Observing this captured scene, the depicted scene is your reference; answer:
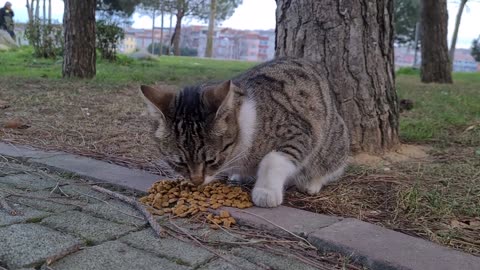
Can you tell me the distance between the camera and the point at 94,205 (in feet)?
7.34

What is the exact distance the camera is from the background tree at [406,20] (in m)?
25.5

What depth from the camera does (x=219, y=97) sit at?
223 cm

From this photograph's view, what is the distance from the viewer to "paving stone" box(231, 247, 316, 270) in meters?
1.74

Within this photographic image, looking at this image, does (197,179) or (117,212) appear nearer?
(117,212)

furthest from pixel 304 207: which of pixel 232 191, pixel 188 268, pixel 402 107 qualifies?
pixel 402 107

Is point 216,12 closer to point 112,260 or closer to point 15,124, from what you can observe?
point 15,124

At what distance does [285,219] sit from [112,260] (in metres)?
0.81

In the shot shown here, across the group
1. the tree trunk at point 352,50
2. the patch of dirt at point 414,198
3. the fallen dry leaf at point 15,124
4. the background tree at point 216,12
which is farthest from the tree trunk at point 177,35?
the patch of dirt at point 414,198

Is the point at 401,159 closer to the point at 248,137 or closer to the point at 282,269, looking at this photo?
the point at 248,137

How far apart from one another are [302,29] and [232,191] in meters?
1.55

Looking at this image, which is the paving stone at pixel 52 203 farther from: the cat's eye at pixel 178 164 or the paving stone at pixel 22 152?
the paving stone at pixel 22 152

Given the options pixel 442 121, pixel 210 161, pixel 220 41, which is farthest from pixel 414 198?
pixel 220 41

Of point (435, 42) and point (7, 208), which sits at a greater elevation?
point (435, 42)

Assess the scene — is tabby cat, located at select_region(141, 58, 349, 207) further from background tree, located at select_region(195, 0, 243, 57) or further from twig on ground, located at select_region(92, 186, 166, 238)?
background tree, located at select_region(195, 0, 243, 57)
